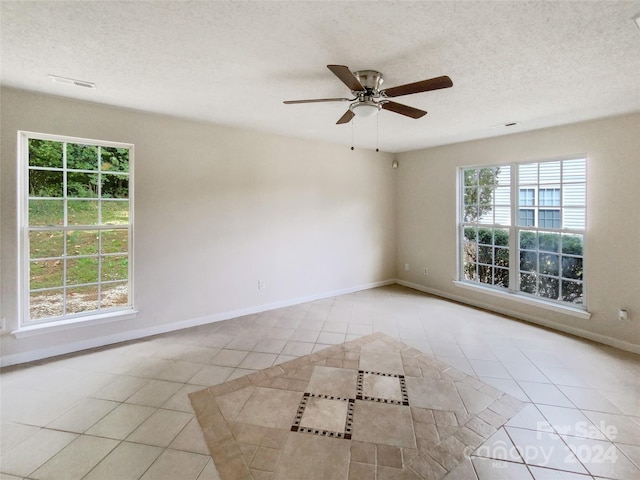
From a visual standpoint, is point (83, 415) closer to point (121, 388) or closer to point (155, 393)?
point (121, 388)

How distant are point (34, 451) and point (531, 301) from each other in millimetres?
5204

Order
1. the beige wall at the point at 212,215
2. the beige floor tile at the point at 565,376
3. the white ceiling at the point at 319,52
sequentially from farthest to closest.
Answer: the beige wall at the point at 212,215 → the beige floor tile at the point at 565,376 → the white ceiling at the point at 319,52

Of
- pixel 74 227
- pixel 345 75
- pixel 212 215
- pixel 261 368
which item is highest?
pixel 345 75

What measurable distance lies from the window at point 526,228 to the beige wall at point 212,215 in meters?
1.84

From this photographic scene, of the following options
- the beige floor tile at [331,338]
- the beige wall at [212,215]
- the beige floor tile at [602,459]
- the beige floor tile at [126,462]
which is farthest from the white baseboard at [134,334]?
the beige floor tile at [602,459]

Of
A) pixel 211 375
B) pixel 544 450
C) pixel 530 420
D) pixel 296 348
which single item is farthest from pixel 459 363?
pixel 211 375

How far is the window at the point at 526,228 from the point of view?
12.1 ft

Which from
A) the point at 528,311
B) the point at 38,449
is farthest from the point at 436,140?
the point at 38,449

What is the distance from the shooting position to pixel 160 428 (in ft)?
6.56

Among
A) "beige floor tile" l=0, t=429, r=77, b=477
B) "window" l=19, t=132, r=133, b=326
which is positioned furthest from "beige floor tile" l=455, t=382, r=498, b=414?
"window" l=19, t=132, r=133, b=326

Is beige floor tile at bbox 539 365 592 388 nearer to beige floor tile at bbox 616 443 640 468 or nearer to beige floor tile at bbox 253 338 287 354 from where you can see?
beige floor tile at bbox 616 443 640 468

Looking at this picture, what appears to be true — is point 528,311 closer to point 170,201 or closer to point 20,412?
point 170,201

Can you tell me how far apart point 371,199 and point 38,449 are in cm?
509

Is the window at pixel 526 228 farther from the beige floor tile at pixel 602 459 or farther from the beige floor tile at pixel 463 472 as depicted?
the beige floor tile at pixel 463 472
